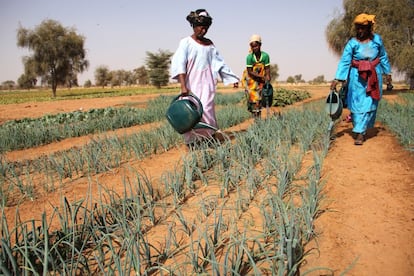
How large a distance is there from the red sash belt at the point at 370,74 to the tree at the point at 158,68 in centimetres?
3967

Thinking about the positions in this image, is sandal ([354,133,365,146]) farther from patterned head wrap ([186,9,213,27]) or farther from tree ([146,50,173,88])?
tree ([146,50,173,88])

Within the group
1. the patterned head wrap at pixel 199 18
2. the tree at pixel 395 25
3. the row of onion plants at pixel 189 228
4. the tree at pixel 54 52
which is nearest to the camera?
the row of onion plants at pixel 189 228

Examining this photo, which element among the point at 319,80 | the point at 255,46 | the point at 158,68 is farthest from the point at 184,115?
the point at 319,80

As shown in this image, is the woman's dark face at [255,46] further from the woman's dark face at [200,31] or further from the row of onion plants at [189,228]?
the row of onion plants at [189,228]

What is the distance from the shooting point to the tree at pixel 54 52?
2425 cm

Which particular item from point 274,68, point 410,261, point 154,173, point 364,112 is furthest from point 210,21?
point 274,68

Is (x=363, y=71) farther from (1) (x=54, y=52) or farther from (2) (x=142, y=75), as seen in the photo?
(2) (x=142, y=75)

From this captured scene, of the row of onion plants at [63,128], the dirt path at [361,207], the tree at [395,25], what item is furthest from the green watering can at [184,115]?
the tree at [395,25]

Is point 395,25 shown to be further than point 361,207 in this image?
Yes

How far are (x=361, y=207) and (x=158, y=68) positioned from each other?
4267cm

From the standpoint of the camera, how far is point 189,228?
5.24 feet

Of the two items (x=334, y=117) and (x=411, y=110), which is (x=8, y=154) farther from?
(x=411, y=110)

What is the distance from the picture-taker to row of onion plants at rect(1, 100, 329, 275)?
1095 mm

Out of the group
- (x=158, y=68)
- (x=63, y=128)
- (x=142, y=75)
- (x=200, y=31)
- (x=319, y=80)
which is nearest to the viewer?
(x=200, y=31)
